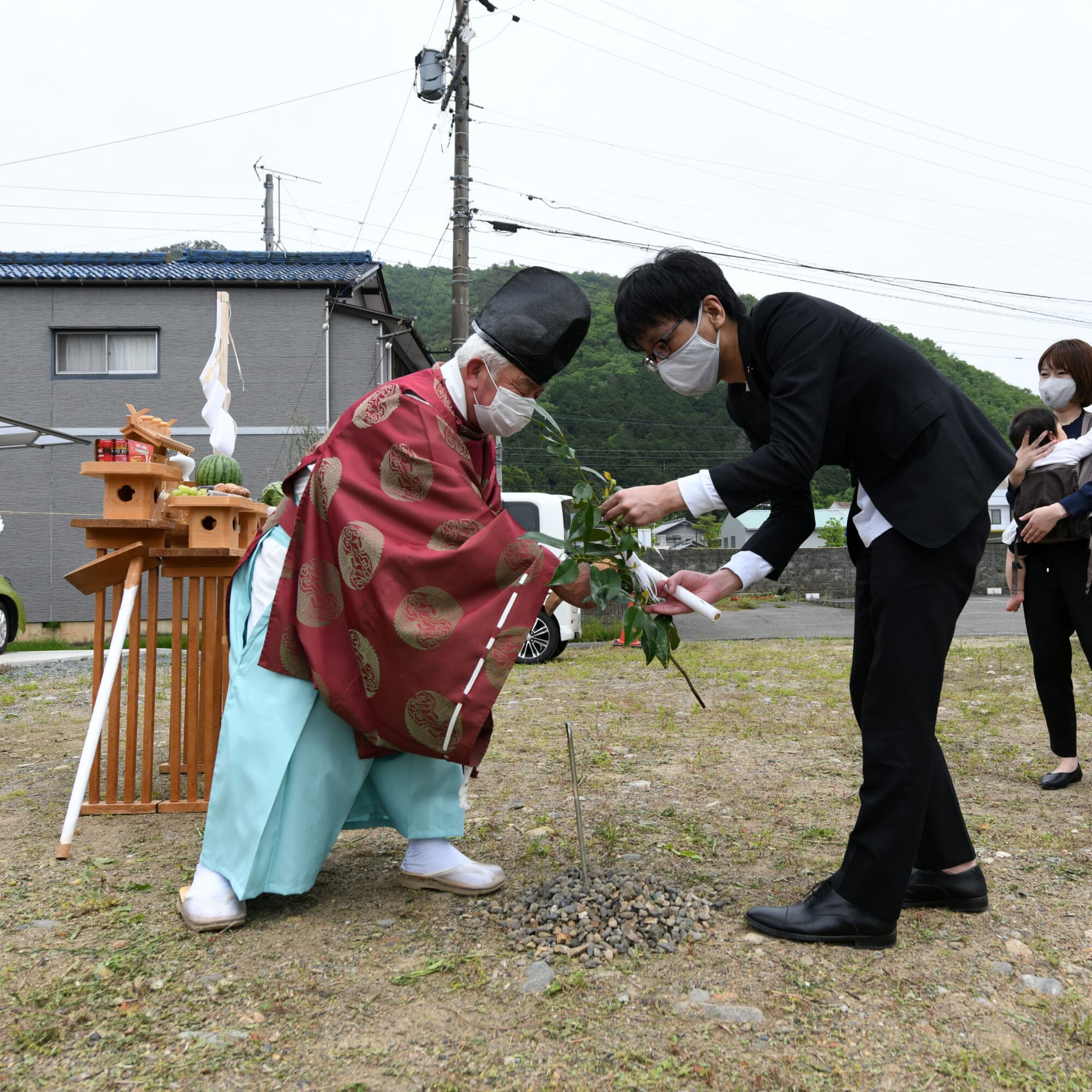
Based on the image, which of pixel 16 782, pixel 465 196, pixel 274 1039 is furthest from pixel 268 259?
pixel 274 1039

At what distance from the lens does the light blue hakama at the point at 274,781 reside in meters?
2.46

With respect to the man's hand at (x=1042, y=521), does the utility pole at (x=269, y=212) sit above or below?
above

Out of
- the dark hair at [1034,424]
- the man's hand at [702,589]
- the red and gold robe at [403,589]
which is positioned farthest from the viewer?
the dark hair at [1034,424]

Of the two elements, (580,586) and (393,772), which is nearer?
(580,586)

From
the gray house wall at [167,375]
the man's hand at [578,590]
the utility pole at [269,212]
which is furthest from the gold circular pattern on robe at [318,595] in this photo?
the utility pole at [269,212]

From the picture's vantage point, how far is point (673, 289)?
7.88ft

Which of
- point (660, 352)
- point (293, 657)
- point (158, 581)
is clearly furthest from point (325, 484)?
point (158, 581)

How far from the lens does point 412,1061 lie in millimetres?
1778

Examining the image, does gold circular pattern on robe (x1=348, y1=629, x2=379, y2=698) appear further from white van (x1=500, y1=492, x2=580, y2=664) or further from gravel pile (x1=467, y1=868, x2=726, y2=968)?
white van (x1=500, y1=492, x2=580, y2=664)

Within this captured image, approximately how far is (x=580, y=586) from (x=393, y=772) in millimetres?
794

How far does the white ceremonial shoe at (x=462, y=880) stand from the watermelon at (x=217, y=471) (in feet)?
Answer: 7.82

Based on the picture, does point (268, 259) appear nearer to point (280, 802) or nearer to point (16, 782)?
point (16, 782)

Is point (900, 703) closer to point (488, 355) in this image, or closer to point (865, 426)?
point (865, 426)

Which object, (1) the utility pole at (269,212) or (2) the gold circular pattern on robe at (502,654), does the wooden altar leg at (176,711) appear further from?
(1) the utility pole at (269,212)
